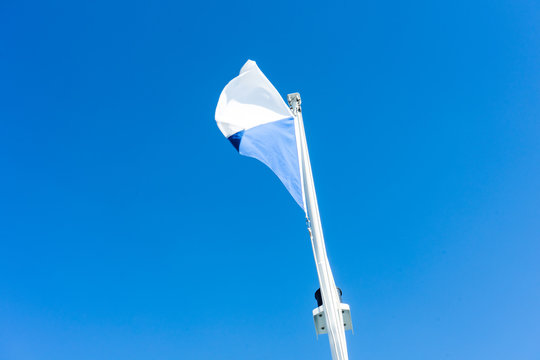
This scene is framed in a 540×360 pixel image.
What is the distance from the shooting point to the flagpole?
20.2ft

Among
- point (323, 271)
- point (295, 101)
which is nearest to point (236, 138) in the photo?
point (295, 101)

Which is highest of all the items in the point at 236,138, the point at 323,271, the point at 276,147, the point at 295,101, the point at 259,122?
the point at 295,101

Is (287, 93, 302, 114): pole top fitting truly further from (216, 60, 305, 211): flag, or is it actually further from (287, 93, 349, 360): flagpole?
(287, 93, 349, 360): flagpole

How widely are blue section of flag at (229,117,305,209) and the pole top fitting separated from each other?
13.9 inches

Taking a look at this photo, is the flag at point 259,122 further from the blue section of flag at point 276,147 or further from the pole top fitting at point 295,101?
the pole top fitting at point 295,101

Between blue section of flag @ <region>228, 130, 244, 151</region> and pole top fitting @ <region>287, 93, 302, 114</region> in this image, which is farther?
pole top fitting @ <region>287, 93, 302, 114</region>

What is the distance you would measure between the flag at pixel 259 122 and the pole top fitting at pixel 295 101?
0.88 feet

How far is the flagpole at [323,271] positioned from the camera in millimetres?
6166

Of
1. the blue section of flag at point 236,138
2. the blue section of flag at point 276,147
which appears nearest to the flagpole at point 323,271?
the blue section of flag at point 276,147

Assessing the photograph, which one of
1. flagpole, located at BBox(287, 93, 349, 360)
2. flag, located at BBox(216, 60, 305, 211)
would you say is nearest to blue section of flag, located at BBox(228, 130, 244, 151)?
flag, located at BBox(216, 60, 305, 211)

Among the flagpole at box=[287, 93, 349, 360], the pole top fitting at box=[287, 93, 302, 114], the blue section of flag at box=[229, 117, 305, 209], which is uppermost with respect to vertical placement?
the pole top fitting at box=[287, 93, 302, 114]

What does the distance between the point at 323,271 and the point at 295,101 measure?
4.27 m

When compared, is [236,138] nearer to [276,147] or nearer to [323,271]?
[276,147]

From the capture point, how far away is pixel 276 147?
832cm
